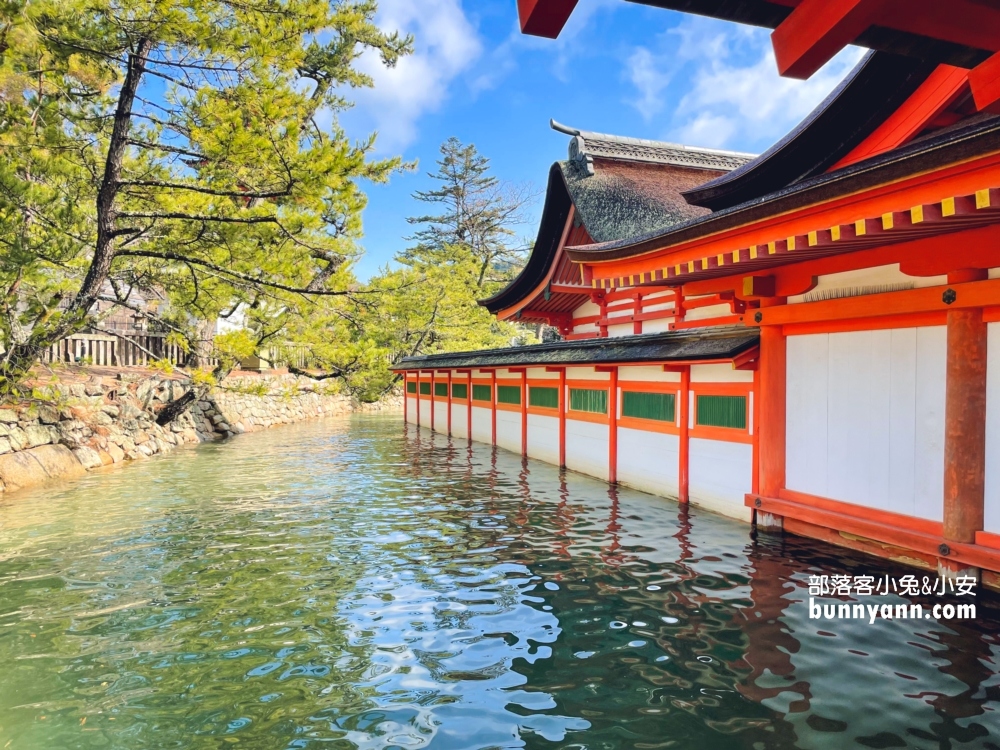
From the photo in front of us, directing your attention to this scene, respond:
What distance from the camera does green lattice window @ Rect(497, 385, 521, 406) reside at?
1509 cm

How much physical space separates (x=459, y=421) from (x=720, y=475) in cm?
1185

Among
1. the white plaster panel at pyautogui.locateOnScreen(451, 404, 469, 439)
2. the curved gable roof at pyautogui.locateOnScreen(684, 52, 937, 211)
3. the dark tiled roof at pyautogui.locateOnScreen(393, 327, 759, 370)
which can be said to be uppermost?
the curved gable roof at pyautogui.locateOnScreen(684, 52, 937, 211)

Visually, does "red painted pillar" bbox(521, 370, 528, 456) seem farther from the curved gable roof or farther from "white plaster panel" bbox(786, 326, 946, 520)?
"white plaster panel" bbox(786, 326, 946, 520)

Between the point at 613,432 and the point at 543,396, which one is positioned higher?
the point at 543,396

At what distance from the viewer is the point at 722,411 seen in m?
7.98

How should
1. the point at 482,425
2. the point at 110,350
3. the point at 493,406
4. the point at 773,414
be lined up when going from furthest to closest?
the point at 110,350 → the point at 482,425 → the point at 493,406 → the point at 773,414

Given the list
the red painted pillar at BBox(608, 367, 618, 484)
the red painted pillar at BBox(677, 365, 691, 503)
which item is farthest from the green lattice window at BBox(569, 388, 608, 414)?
the red painted pillar at BBox(677, 365, 691, 503)

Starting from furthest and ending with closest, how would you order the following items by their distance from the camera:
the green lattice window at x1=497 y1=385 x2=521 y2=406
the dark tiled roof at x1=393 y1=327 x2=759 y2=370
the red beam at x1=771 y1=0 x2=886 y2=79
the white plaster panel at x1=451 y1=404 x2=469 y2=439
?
1. the white plaster panel at x1=451 y1=404 x2=469 y2=439
2. the green lattice window at x1=497 y1=385 x2=521 y2=406
3. the dark tiled roof at x1=393 y1=327 x2=759 y2=370
4. the red beam at x1=771 y1=0 x2=886 y2=79

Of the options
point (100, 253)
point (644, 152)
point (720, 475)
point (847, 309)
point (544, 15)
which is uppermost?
point (644, 152)

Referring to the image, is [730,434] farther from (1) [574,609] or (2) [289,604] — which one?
(2) [289,604]

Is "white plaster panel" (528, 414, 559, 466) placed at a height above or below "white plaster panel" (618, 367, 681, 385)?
below

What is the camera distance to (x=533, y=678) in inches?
154

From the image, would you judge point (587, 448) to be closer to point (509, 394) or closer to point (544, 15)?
point (509, 394)

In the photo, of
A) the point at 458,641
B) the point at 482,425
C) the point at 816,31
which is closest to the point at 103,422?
the point at 482,425
